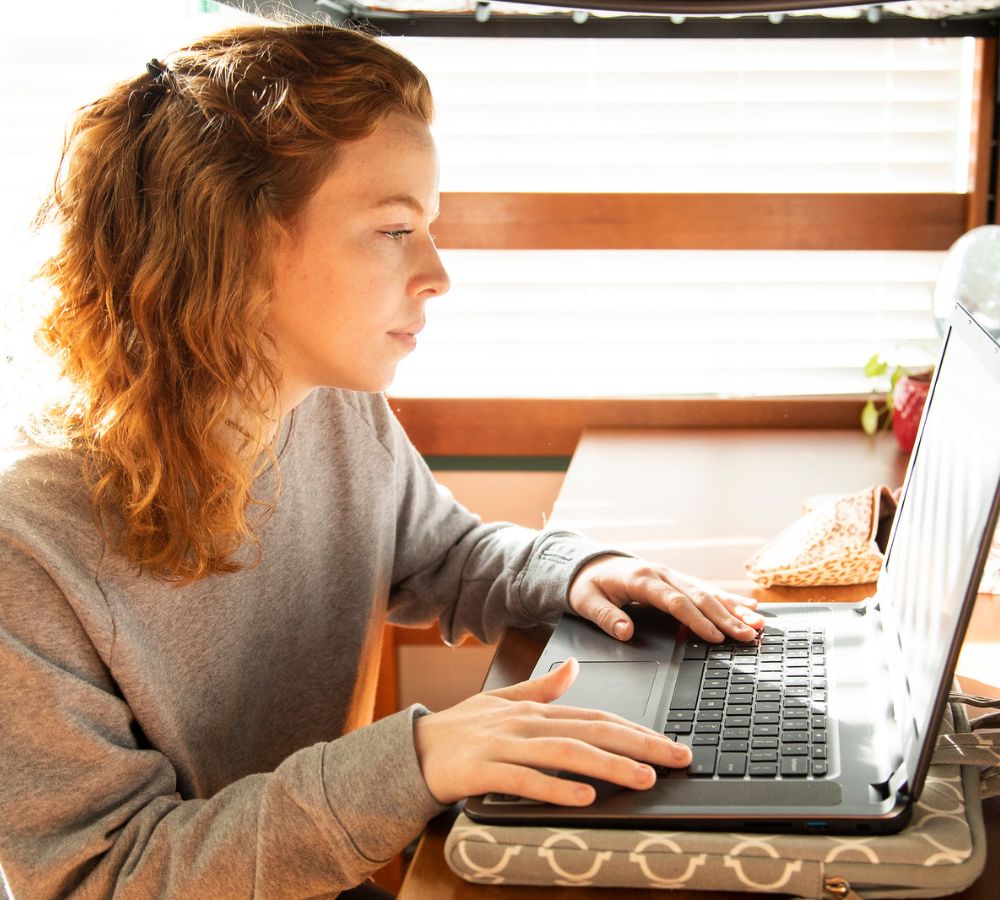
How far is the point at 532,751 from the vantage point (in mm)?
745

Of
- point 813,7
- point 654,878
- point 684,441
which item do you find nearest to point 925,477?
point 654,878

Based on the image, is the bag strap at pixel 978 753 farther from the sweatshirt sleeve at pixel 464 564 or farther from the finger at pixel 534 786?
the sweatshirt sleeve at pixel 464 564

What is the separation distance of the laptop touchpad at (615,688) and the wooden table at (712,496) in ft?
0.26

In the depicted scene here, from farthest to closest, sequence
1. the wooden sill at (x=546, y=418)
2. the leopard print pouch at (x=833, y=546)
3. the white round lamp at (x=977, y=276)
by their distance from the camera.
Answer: the wooden sill at (x=546, y=418), the white round lamp at (x=977, y=276), the leopard print pouch at (x=833, y=546)

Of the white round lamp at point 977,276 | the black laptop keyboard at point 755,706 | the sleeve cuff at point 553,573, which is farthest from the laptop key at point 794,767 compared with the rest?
the white round lamp at point 977,276

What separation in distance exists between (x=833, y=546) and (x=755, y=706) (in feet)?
1.46

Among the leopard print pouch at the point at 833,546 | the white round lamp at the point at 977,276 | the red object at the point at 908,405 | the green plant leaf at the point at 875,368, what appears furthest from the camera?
the green plant leaf at the point at 875,368

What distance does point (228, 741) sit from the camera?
1010 millimetres

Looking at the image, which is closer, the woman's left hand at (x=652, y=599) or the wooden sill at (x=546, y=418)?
the woman's left hand at (x=652, y=599)

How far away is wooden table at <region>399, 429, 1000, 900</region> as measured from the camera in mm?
1087

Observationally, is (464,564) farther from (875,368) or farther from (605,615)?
(875,368)

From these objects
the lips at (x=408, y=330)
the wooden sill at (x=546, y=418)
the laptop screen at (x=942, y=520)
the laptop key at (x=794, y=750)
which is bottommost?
the wooden sill at (x=546, y=418)

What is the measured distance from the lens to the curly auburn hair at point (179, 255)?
92 centimetres

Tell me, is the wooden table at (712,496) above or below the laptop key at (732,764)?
below
